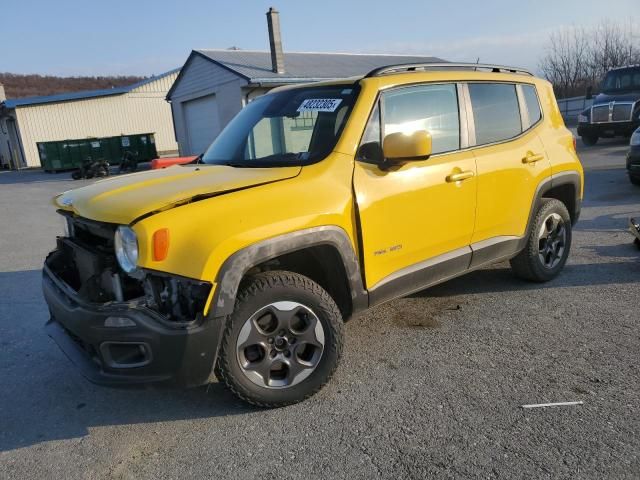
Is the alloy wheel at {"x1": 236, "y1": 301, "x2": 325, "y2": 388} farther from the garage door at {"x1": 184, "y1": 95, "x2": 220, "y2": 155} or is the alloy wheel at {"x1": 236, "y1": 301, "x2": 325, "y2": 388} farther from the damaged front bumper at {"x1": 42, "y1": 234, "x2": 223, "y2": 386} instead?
the garage door at {"x1": 184, "y1": 95, "x2": 220, "y2": 155}

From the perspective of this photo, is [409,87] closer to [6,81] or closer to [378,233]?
[378,233]

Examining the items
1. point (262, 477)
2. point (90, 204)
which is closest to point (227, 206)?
point (90, 204)

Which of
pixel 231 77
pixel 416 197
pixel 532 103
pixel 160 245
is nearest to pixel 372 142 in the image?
pixel 416 197

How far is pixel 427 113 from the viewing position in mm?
3688

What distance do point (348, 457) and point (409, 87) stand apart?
243 cm

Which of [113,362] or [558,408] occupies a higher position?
[113,362]

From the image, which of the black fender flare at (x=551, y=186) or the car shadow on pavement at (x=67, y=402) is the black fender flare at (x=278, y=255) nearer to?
the car shadow on pavement at (x=67, y=402)

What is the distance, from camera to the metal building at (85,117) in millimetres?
33406

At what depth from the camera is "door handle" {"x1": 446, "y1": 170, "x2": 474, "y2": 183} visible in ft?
12.0

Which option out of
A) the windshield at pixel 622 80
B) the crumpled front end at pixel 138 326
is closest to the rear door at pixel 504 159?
the crumpled front end at pixel 138 326

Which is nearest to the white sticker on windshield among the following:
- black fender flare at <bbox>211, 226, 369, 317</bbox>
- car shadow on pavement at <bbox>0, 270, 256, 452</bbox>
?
black fender flare at <bbox>211, 226, 369, 317</bbox>

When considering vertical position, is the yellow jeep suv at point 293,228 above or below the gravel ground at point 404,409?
above

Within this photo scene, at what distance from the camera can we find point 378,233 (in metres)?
3.29

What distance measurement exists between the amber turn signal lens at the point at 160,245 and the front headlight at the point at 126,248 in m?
0.11
